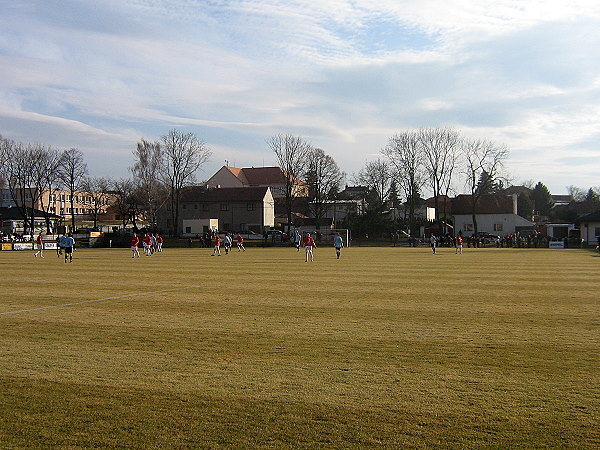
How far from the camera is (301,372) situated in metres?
8.34

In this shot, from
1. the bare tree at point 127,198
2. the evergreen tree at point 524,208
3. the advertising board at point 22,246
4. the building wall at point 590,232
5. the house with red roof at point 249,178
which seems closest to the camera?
the advertising board at point 22,246

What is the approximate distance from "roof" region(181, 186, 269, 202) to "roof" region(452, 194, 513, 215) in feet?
105

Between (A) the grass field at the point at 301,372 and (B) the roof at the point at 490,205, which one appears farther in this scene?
(B) the roof at the point at 490,205

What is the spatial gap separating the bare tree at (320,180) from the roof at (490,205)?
2040cm

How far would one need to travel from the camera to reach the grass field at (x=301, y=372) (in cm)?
604

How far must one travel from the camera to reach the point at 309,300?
1650 cm

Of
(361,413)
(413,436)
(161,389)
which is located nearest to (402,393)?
(361,413)

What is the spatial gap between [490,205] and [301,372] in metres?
89.7

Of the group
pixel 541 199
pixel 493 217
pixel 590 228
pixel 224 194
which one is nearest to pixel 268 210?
pixel 224 194

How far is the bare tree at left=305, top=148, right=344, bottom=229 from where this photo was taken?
92750 millimetres

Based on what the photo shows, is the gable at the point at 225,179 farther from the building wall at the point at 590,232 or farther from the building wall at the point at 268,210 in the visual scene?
the building wall at the point at 590,232

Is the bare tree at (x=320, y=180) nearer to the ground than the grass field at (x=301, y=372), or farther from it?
farther from it

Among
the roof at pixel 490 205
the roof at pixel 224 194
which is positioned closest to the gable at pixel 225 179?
the roof at pixel 224 194

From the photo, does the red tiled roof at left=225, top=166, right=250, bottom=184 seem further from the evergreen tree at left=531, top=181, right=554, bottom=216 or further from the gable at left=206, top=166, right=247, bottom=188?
the evergreen tree at left=531, top=181, right=554, bottom=216
